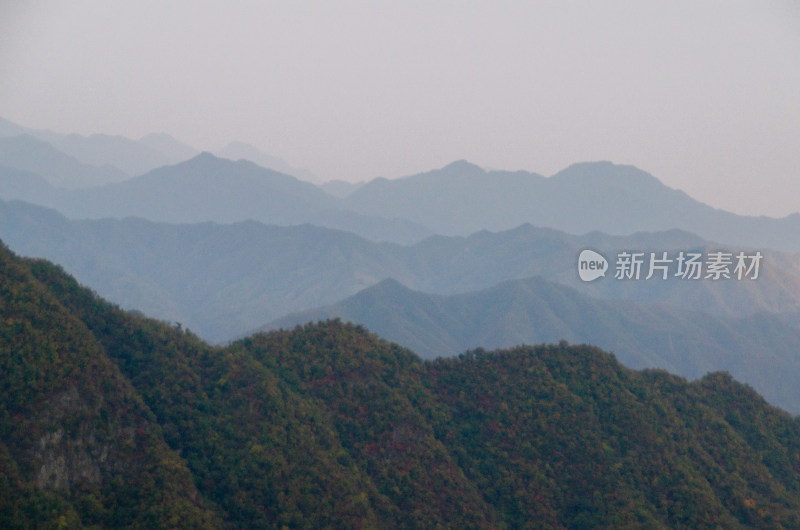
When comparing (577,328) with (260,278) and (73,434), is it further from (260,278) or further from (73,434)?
(73,434)

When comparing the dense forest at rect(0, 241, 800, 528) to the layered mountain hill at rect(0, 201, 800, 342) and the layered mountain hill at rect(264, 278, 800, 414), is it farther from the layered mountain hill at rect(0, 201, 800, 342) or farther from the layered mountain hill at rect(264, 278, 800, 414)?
the layered mountain hill at rect(0, 201, 800, 342)

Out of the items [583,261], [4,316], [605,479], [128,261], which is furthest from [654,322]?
[128,261]

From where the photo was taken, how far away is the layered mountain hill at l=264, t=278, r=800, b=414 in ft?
377

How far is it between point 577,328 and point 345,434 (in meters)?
94.1

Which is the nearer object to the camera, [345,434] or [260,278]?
[345,434]

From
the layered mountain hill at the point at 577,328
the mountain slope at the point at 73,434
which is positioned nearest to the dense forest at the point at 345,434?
the mountain slope at the point at 73,434

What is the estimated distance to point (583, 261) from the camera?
7888 centimetres

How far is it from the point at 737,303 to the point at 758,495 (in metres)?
135

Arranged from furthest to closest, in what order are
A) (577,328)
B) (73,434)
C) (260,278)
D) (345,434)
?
(260,278) < (577,328) < (345,434) < (73,434)

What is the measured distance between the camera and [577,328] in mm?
126688

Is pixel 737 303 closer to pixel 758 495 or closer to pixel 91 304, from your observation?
pixel 758 495

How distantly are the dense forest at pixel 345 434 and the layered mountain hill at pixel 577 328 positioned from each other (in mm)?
66181

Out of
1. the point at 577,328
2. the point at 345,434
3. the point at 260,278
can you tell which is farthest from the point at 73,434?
the point at 260,278

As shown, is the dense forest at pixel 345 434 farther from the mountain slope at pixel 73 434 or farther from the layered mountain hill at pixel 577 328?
the layered mountain hill at pixel 577 328
